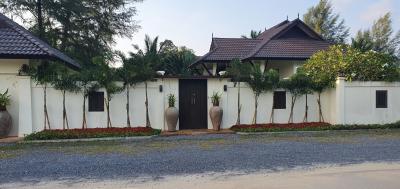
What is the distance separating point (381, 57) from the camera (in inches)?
563

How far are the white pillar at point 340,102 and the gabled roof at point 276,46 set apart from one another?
579 cm

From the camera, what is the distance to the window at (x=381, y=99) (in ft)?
45.7

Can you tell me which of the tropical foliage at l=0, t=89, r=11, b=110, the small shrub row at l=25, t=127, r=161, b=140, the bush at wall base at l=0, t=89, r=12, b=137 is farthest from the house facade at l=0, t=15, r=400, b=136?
the small shrub row at l=25, t=127, r=161, b=140

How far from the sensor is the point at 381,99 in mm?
13977

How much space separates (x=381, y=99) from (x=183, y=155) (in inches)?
389

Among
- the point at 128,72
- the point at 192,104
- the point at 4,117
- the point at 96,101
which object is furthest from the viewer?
the point at 192,104

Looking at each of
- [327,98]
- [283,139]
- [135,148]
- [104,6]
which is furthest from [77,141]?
[104,6]

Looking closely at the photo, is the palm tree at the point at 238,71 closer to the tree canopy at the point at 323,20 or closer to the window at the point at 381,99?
the window at the point at 381,99

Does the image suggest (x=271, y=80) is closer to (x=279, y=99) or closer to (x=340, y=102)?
(x=279, y=99)

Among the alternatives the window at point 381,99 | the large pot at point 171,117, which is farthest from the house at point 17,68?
the window at point 381,99

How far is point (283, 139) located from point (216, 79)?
3.83 m

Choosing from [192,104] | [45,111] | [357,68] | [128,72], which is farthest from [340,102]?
[45,111]

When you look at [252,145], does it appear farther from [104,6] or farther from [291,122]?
[104,6]

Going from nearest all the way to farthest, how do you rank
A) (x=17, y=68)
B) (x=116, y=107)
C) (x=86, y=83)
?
(x=17, y=68), (x=86, y=83), (x=116, y=107)
